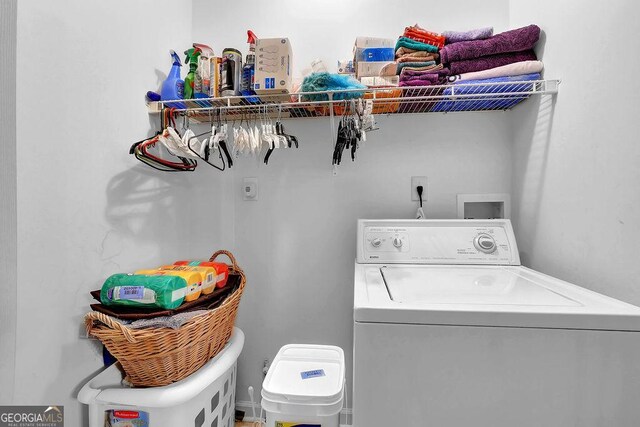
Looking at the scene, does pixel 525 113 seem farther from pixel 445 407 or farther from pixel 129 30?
pixel 129 30

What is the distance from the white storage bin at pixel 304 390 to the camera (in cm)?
101

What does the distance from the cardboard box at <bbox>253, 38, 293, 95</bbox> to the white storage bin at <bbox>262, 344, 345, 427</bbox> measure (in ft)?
3.84

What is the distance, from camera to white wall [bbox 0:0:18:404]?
749mm

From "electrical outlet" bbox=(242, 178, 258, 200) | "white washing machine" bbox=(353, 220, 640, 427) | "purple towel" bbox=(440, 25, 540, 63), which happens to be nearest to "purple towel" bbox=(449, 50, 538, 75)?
"purple towel" bbox=(440, 25, 540, 63)

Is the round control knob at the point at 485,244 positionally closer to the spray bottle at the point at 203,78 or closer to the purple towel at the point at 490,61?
the purple towel at the point at 490,61

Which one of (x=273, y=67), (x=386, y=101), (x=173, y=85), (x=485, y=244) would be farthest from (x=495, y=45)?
(x=173, y=85)

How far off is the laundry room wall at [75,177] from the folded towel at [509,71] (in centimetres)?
143

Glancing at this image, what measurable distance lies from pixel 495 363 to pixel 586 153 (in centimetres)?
83

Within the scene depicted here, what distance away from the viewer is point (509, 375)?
647 millimetres

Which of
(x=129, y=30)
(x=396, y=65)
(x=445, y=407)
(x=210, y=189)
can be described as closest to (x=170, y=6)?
(x=129, y=30)

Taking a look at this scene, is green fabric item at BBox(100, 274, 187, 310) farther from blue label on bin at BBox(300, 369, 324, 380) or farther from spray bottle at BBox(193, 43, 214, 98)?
spray bottle at BBox(193, 43, 214, 98)

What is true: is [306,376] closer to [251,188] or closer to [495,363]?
[495,363]

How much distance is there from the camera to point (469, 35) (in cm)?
132

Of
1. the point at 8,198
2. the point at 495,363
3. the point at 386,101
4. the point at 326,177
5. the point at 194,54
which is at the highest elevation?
the point at 194,54
